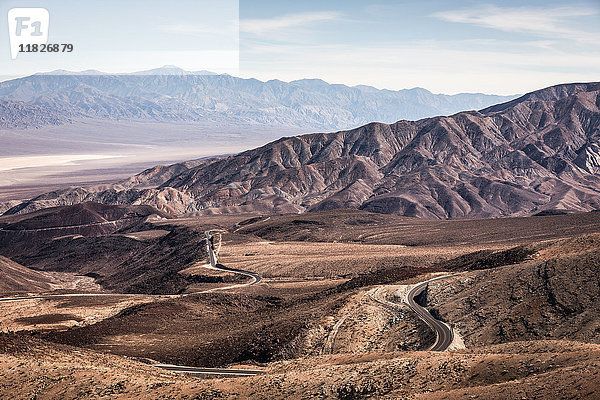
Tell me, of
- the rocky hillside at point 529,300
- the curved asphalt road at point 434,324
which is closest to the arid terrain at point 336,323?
the rocky hillside at point 529,300

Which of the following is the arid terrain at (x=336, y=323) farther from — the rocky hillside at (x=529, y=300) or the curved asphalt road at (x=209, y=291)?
the curved asphalt road at (x=209, y=291)

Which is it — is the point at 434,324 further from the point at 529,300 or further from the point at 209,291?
the point at 209,291

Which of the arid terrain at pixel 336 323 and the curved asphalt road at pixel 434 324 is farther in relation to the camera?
the curved asphalt road at pixel 434 324

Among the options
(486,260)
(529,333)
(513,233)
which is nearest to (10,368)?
(529,333)

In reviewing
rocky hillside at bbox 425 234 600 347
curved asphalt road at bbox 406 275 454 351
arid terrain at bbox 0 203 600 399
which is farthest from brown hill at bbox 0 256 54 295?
rocky hillside at bbox 425 234 600 347

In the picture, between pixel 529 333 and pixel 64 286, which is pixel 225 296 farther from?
pixel 64 286
